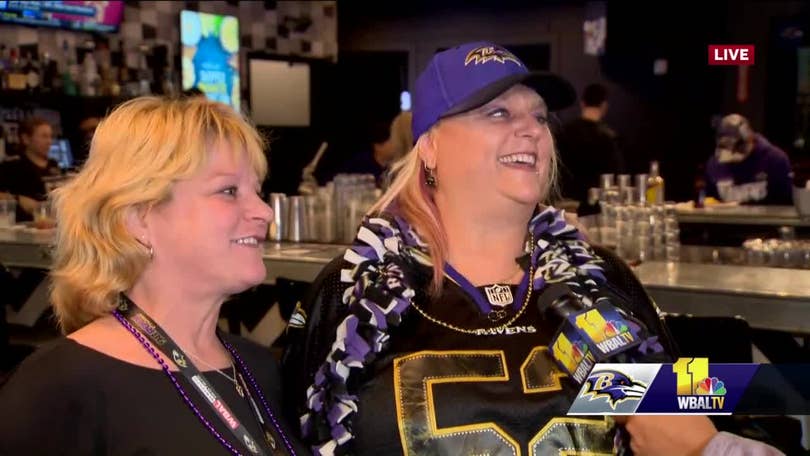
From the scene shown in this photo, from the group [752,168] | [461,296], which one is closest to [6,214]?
[461,296]

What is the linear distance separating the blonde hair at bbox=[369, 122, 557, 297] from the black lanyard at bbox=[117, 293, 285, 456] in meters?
0.42

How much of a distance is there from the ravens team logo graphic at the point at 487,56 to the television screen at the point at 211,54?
6.47m

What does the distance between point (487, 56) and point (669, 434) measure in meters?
0.73

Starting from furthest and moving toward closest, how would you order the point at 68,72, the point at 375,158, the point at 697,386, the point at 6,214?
1. the point at 68,72
2. the point at 375,158
3. the point at 6,214
4. the point at 697,386

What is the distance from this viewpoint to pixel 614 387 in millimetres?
1023

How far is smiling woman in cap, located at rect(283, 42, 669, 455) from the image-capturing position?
1.46 meters

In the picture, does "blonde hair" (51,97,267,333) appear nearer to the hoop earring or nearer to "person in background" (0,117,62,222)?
the hoop earring

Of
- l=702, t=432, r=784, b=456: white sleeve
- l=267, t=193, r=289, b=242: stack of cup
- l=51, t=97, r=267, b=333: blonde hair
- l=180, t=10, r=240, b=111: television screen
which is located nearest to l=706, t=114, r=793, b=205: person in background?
l=267, t=193, r=289, b=242: stack of cup

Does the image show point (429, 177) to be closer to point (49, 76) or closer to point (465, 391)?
point (465, 391)

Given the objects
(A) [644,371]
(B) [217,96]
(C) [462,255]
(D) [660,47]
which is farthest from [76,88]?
(A) [644,371]

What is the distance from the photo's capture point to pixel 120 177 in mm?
1342

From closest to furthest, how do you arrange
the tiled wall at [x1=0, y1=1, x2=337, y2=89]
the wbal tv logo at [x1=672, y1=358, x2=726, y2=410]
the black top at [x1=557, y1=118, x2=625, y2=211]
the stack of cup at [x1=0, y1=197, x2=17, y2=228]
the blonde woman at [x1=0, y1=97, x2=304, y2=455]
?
the wbal tv logo at [x1=672, y1=358, x2=726, y2=410], the blonde woman at [x1=0, y1=97, x2=304, y2=455], the stack of cup at [x1=0, y1=197, x2=17, y2=228], the black top at [x1=557, y1=118, x2=625, y2=211], the tiled wall at [x1=0, y1=1, x2=337, y2=89]

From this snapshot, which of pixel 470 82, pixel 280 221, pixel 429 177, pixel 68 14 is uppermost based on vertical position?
pixel 68 14

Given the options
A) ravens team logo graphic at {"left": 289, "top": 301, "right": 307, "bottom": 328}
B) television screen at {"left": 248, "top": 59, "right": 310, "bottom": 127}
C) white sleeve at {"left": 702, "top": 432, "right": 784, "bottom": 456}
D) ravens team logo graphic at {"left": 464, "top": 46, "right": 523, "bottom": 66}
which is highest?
television screen at {"left": 248, "top": 59, "right": 310, "bottom": 127}
